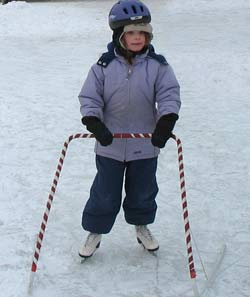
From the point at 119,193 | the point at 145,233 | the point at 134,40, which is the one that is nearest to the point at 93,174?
the point at 145,233

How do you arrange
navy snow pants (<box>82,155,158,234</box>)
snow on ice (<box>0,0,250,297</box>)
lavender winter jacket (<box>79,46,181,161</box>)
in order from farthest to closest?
snow on ice (<box>0,0,250,297</box>) → navy snow pants (<box>82,155,158,234</box>) → lavender winter jacket (<box>79,46,181,161</box>)

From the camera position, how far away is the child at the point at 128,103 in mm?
3764

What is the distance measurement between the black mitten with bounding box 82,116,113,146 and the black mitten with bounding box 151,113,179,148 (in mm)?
286

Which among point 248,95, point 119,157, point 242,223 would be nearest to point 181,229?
point 242,223

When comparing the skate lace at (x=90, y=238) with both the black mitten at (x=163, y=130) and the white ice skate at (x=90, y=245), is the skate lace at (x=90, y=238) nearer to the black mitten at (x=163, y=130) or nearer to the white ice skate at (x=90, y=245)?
the white ice skate at (x=90, y=245)

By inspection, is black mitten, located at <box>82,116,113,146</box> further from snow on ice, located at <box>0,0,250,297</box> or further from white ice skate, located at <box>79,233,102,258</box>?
snow on ice, located at <box>0,0,250,297</box>

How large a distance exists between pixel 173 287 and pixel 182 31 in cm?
1117

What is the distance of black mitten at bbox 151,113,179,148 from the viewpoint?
3.73 m

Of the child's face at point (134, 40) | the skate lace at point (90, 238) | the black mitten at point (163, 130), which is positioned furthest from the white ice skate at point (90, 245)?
the child's face at point (134, 40)

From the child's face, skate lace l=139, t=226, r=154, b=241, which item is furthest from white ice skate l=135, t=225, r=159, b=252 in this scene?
the child's face

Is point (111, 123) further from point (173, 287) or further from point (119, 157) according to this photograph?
point (173, 287)

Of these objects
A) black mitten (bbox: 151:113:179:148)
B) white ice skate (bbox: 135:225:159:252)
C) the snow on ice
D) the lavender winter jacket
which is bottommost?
the snow on ice

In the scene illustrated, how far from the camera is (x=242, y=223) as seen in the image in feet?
16.7

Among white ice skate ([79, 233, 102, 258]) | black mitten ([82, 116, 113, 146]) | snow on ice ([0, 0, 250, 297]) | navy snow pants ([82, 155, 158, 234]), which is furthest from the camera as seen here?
white ice skate ([79, 233, 102, 258])
